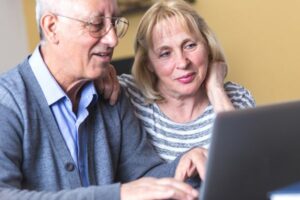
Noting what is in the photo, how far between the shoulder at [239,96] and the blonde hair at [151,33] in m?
0.12

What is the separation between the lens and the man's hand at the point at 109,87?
1.31 meters

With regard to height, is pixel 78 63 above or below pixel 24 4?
below

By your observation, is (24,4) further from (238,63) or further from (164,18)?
(238,63)

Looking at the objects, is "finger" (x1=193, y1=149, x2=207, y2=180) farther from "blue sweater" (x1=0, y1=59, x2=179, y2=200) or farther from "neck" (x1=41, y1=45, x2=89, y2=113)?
"neck" (x1=41, y1=45, x2=89, y2=113)

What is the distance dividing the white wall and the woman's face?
0.93 metres

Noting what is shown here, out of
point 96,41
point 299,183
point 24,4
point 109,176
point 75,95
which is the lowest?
point 109,176

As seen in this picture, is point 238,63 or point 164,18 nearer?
point 164,18

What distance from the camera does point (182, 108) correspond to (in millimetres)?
1588

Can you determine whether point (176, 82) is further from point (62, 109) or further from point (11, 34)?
point (11, 34)

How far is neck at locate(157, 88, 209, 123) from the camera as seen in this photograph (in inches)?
61.9

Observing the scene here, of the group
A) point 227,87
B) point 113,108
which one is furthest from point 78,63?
point 227,87

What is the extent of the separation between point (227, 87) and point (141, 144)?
46 cm

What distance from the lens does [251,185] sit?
74 centimetres

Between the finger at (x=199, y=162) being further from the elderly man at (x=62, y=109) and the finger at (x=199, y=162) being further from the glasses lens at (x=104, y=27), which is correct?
the glasses lens at (x=104, y=27)
